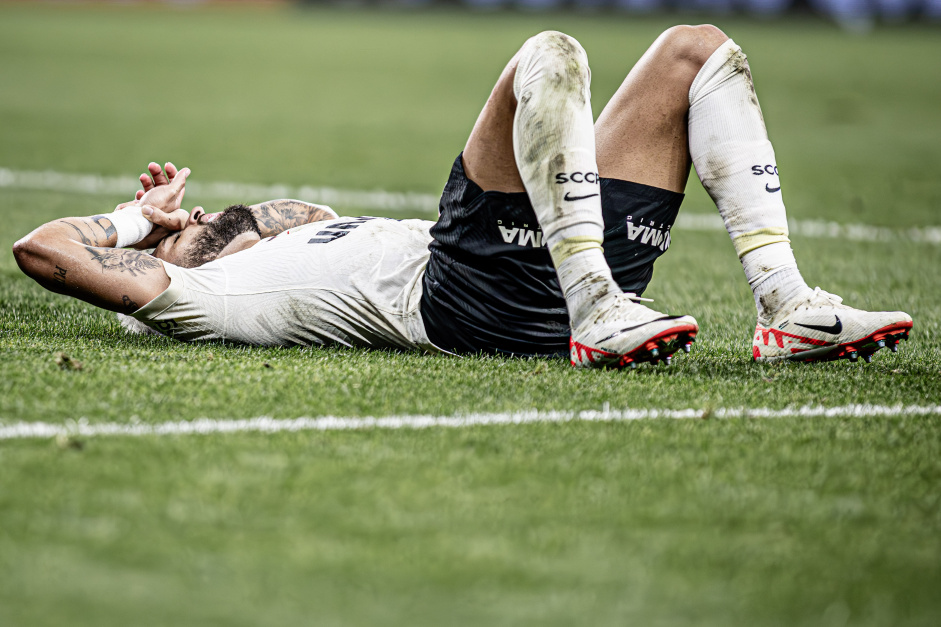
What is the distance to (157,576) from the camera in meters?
1.70

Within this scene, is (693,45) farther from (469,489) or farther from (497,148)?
(469,489)

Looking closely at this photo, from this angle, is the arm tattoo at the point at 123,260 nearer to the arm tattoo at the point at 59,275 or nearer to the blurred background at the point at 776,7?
the arm tattoo at the point at 59,275

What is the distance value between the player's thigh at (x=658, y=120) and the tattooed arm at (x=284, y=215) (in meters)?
0.95

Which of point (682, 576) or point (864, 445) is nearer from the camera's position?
point (682, 576)

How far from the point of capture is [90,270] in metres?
2.96

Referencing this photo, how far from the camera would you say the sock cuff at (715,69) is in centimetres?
295

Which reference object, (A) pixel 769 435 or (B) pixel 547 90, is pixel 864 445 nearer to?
(A) pixel 769 435

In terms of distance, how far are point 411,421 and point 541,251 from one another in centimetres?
68

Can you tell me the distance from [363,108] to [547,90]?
30.7 feet

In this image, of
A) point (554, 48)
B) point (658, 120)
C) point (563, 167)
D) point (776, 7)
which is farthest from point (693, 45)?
point (776, 7)

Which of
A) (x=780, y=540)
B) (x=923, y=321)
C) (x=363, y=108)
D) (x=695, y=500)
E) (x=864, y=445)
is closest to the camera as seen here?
(x=780, y=540)

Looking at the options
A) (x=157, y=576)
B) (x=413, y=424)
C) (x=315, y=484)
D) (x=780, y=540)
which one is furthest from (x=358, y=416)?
(x=780, y=540)

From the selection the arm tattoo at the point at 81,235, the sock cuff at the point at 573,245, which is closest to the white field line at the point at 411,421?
the sock cuff at the point at 573,245

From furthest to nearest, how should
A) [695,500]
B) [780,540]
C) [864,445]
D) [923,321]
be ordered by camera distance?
[923,321] → [864,445] → [695,500] → [780,540]
